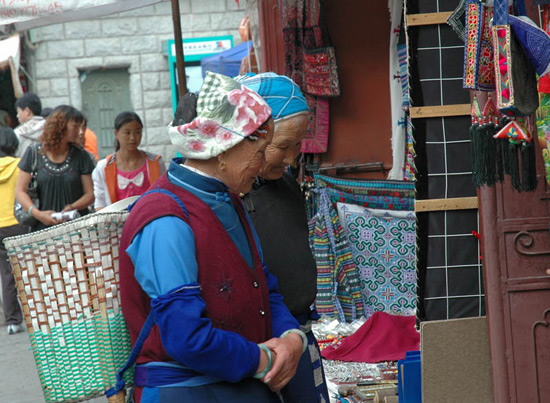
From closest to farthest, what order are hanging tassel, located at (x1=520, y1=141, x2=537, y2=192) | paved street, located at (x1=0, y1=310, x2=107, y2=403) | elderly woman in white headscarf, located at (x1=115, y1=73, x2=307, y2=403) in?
1. elderly woman in white headscarf, located at (x1=115, y1=73, x2=307, y2=403)
2. hanging tassel, located at (x1=520, y1=141, x2=537, y2=192)
3. paved street, located at (x1=0, y1=310, x2=107, y2=403)

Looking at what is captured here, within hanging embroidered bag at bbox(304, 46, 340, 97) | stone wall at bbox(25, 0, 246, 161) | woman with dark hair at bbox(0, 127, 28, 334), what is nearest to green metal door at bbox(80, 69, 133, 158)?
stone wall at bbox(25, 0, 246, 161)

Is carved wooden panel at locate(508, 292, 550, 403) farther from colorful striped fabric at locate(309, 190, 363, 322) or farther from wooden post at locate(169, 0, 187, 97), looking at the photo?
→ wooden post at locate(169, 0, 187, 97)

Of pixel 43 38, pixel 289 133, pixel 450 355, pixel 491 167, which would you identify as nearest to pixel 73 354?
pixel 289 133

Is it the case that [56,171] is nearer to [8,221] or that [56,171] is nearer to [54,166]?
[54,166]

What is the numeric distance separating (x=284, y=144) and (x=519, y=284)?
1.13 metres

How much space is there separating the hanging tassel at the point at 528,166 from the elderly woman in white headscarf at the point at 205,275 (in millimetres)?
868

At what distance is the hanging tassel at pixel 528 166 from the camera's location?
266 cm

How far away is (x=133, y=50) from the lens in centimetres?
1538

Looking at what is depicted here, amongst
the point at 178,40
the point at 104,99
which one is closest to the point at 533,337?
the point at 178,40

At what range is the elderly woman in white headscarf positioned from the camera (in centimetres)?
209

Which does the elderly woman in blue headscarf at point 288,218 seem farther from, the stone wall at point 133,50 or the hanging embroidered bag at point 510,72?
the stone wall at point 133,50

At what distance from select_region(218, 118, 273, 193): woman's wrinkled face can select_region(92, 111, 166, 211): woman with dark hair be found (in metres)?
4.54

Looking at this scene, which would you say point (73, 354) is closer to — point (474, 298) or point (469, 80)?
point (469, 80)

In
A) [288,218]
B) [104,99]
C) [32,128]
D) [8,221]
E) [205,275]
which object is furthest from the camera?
[104,99]
